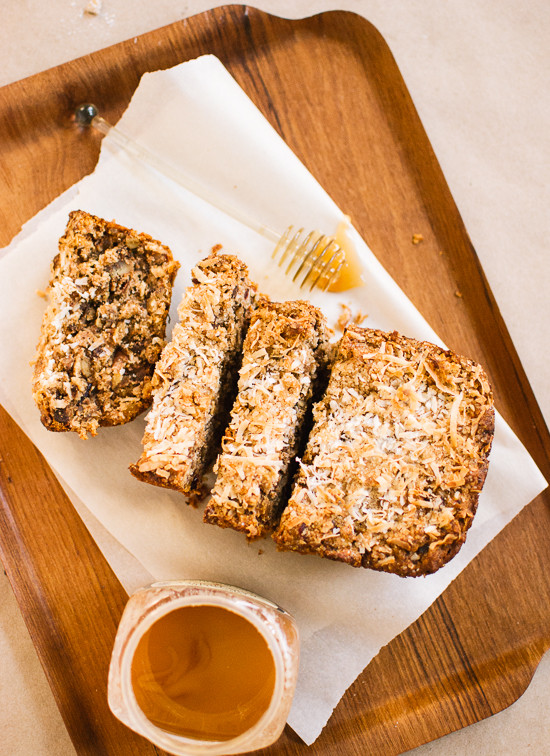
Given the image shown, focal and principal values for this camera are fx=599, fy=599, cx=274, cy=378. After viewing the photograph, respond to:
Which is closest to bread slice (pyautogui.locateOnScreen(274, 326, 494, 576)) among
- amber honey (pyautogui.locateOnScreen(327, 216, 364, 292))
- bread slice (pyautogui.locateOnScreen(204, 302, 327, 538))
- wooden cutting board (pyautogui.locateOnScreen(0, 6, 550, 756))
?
bread slice (pyautogui.locateOnScreen(204, 302, 327, 538))

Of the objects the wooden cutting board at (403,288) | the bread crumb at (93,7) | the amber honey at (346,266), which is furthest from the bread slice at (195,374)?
the bread crumb at (93,7)

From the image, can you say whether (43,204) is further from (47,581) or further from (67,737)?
(67,737)

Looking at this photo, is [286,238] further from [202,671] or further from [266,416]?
[202,671]

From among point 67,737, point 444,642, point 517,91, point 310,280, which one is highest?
point 517,91

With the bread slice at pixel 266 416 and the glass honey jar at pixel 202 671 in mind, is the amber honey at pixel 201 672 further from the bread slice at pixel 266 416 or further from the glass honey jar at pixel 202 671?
the bread slice at pixel 266 416

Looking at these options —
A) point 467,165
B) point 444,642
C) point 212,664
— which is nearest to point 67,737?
point 212,664

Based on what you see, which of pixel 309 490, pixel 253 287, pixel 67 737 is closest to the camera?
pixel 309 490
